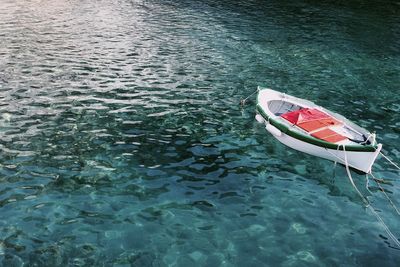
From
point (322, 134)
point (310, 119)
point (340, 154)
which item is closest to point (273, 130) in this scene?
point (310, 119)

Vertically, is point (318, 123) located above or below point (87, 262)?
above

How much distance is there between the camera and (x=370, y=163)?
2458cm

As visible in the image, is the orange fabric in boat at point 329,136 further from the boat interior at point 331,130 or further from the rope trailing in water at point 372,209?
the rope trailing in water at point 372,209

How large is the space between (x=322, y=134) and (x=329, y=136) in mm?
477

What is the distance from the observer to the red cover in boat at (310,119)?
27.6m

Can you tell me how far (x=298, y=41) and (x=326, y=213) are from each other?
3824 cm

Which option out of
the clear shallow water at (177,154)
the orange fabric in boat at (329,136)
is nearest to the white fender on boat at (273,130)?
the clear shallow water at (177,154)

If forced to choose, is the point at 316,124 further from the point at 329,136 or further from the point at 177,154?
the point at 177,154

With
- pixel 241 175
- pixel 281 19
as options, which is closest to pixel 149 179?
pixel 241 175

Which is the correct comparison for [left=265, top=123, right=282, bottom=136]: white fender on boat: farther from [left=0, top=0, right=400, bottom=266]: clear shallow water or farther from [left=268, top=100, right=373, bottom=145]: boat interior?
[left=268, top=100, right=373, bottom=145]: boat interior

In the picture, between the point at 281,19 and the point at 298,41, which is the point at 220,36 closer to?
the point at 298,41

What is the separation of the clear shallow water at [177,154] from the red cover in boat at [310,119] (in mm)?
2180

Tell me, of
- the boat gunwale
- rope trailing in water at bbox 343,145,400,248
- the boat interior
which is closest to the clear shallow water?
rope trailing in water at bbox 343,145,400,248

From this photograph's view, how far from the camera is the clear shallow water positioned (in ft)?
62.4
